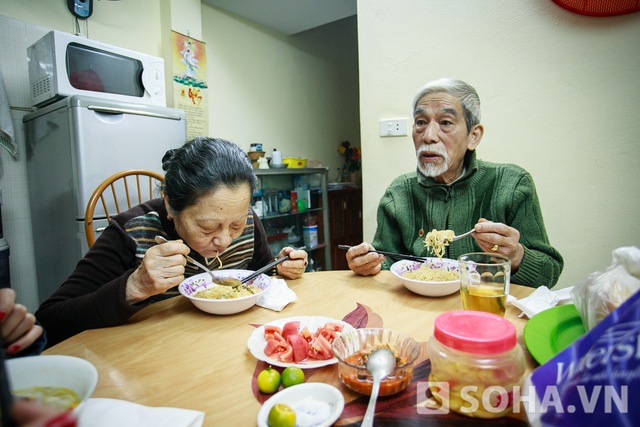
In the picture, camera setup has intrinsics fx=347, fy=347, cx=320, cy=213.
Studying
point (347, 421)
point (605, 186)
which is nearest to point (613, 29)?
point (605, 186)

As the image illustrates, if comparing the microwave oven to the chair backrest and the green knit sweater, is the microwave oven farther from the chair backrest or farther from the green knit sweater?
the green knit sweater

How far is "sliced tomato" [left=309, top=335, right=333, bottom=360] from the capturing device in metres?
0.78

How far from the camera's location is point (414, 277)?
4.06 feet

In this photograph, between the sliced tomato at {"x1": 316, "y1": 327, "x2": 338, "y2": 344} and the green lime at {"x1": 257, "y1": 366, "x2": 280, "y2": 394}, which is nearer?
the green lime at {"x1": 257, "y1": 366, "x2": 280, "y2": 394}

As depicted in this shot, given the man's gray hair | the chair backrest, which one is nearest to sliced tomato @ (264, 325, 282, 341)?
the man's gray hair

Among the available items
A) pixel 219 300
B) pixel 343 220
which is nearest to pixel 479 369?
pixel 219 300

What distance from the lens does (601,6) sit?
194cm

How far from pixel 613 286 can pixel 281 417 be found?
63 cm

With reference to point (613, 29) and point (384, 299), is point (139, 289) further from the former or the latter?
point (613, 29)

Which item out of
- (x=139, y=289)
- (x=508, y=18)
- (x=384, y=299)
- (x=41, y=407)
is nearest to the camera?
(x=41, y=407)

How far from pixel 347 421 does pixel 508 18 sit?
2541mm

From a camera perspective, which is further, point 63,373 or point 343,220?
point 343,220

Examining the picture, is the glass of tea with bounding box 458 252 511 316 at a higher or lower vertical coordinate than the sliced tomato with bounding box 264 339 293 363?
higher

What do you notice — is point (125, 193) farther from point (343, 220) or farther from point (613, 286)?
point (343, 220)
